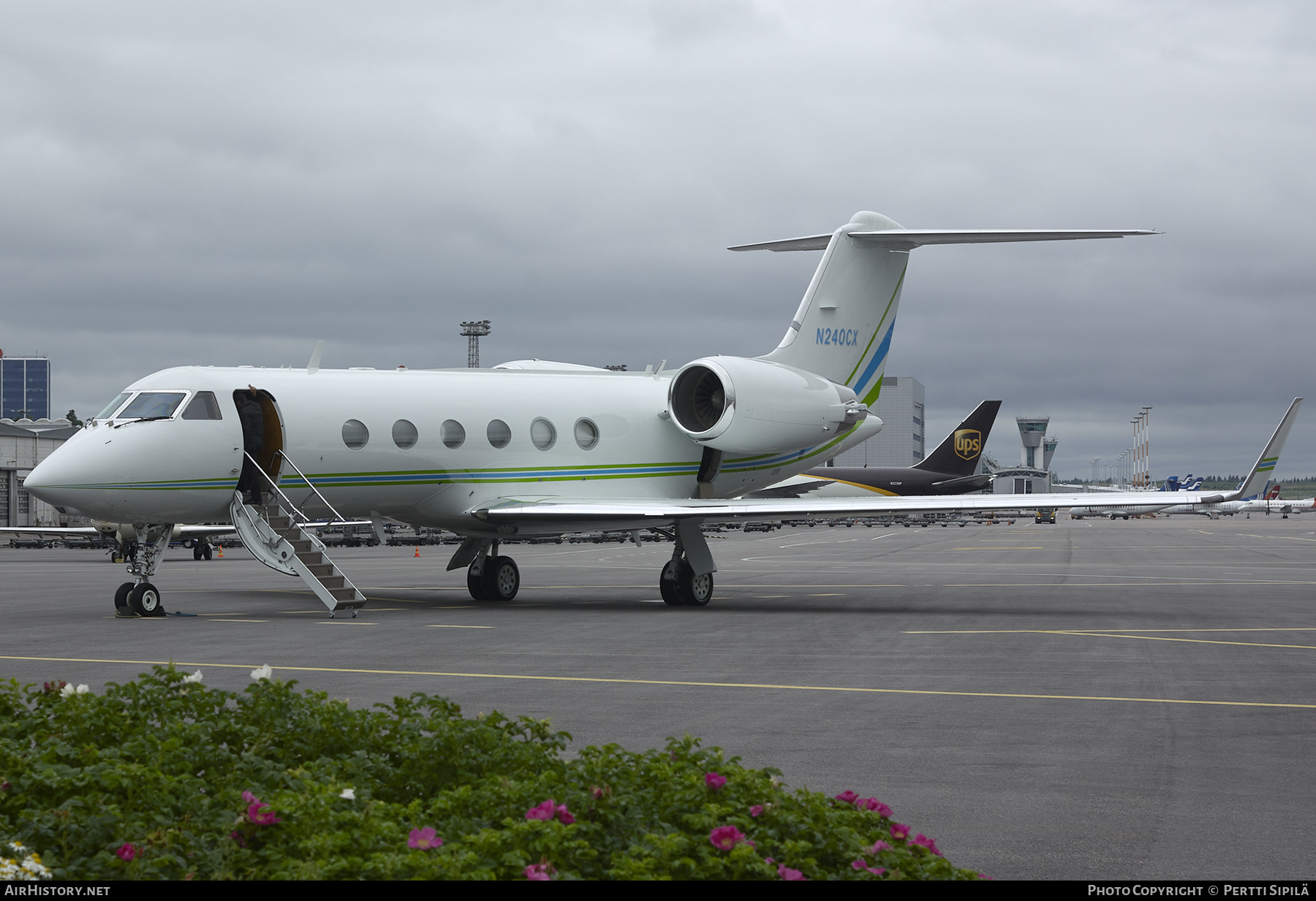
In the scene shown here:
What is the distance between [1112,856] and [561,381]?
17.7 meters

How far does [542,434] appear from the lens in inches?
858

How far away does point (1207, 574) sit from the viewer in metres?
29.4

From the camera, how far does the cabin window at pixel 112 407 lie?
60.3 feet

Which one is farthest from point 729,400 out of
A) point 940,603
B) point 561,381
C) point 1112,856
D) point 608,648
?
point 1112,856

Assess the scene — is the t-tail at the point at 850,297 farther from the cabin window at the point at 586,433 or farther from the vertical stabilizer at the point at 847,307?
the cabin window at the point at 586,433

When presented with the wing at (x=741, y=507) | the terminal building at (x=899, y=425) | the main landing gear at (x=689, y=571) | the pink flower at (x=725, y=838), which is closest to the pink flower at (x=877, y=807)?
the pink flower at (x=725, y=838)

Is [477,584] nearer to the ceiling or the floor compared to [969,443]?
nearer to the floor

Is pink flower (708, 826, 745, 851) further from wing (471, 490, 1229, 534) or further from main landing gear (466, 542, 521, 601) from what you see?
main landing gear (466, 542, 521, 601)

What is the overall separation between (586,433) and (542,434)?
982mm

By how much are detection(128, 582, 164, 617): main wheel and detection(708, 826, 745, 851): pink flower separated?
16.5m

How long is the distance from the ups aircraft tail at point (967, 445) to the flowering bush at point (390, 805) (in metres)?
54.7

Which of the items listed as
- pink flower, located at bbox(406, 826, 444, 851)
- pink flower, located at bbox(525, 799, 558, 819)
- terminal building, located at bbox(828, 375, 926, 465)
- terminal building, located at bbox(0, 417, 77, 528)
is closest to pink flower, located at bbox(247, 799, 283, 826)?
pink flower, located at bbox(406, 826, 444, 851)

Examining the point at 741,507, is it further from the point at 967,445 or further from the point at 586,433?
the point at 967,445

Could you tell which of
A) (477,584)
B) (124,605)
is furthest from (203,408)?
(477,584)
